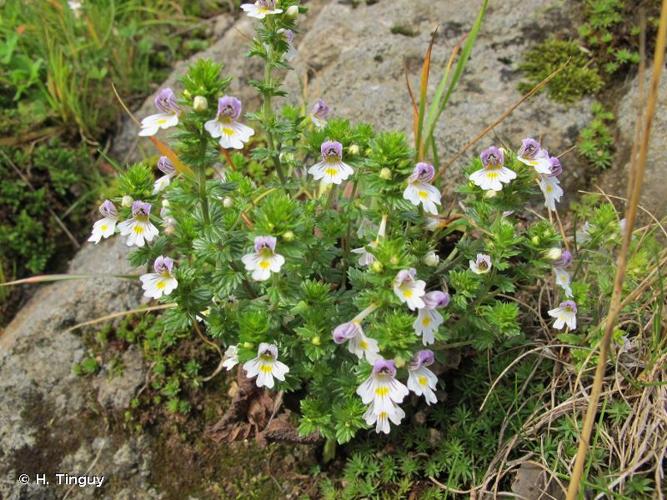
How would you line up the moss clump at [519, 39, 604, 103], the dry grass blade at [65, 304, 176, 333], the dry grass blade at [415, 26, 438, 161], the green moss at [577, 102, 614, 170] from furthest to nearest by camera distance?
the moss clump at [519, 39, 604, 103] → the green moss at [577, 102, 614, 170] → the dry grass blade at [65, 304, 176, 333] → the dry grass blade at [415, 26, 438, 161]

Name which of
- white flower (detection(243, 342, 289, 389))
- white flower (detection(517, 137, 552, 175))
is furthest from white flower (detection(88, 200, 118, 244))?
white flower (detection(517, 137, 552, 175))

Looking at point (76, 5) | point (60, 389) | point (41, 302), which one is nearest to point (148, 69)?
point (76, 5)

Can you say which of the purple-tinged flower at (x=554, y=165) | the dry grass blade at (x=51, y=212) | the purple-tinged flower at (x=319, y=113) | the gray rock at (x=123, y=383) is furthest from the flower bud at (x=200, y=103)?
the dry grass blade at (x=51, y=212)

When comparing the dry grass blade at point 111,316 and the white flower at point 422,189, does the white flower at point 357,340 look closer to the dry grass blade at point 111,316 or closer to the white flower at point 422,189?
the white flower at point 422,189

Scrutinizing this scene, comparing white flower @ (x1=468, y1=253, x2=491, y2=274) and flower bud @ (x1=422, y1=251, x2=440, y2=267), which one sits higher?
white flower @ (x1=468, y1=253, x2=491, y2=274)

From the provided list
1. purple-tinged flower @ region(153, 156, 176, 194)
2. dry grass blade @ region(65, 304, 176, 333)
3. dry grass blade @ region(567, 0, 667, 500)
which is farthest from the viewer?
dry grass blade @ region(65, 304, 176, 333)

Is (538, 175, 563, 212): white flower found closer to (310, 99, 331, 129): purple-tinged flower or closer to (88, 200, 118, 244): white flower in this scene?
(310, 99, 331, 129): purple-tinged flower

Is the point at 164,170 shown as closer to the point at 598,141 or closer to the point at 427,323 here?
the point at 427,323
